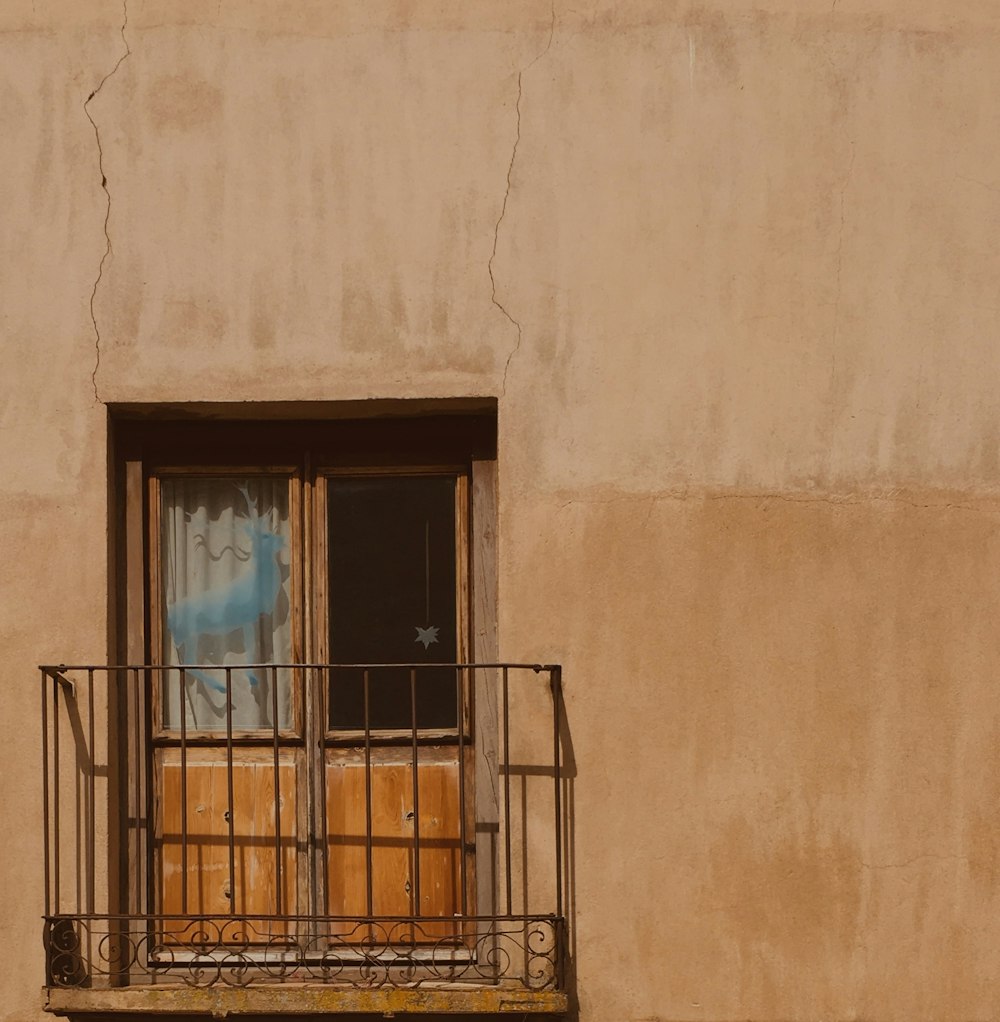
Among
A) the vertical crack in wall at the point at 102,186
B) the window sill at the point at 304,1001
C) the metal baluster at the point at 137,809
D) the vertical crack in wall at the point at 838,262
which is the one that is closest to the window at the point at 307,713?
the metal baluster at the point at 137,809

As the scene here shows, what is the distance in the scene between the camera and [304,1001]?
5633 millimetres

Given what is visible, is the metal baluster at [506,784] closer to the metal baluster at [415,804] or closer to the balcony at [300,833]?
the balcony at [300,833]

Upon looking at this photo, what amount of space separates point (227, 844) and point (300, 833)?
252mm

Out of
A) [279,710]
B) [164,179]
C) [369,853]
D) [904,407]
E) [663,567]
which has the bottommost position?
[369,853]

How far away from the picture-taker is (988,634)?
5.83 m

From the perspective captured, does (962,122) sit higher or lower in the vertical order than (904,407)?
higher

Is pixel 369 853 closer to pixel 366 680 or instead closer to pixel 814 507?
pixel 366 680

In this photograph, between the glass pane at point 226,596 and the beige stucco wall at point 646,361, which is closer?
the beige stucco wall at point 646,361

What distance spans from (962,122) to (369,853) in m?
3.14

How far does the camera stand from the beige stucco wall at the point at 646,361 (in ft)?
19.0

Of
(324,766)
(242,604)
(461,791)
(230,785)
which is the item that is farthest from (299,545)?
(461,791)

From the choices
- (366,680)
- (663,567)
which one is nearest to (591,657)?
(663,567)

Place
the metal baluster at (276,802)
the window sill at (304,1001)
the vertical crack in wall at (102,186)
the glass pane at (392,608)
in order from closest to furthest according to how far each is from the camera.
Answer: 1. the window sill at (304,1001)
2. the metal baluster at (276,802)
3. the vertical crack in wall at (102,186)
4. the glass pane at (392,608)

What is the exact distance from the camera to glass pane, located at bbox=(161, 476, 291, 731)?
20.1 feet
